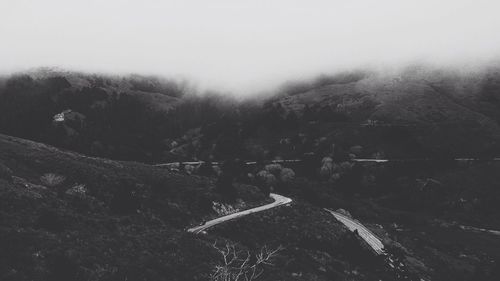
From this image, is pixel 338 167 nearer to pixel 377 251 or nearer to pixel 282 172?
pixel 282 172

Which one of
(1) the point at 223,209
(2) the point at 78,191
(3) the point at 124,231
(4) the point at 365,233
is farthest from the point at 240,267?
(4) the point at 365,233

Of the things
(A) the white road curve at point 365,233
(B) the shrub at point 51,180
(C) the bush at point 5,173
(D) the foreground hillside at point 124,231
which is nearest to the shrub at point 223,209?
(D) the foreground hillside at point 124,231

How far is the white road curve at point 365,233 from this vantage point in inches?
3396

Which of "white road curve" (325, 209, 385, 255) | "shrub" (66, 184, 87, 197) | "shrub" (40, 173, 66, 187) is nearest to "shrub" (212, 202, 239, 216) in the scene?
"shrub" (66, 184, 87, 197)

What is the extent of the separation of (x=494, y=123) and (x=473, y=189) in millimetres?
59968

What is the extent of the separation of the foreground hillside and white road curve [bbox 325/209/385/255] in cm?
649

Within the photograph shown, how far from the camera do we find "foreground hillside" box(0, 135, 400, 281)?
36656mm

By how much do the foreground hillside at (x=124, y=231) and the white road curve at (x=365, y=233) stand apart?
6488mm

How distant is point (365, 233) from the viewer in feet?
323

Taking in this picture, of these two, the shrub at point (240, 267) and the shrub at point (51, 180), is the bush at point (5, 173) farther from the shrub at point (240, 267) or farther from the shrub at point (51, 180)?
the shrub at point (240, 267)

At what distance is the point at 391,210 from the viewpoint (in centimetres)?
13350

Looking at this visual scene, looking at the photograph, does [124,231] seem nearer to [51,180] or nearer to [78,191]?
[78,191]

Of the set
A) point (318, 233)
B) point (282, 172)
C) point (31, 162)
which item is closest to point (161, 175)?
point (31, 162)

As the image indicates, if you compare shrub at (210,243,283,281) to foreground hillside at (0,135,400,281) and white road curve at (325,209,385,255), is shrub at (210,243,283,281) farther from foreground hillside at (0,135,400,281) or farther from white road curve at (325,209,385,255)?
white road curve at (325,209,385,255)
